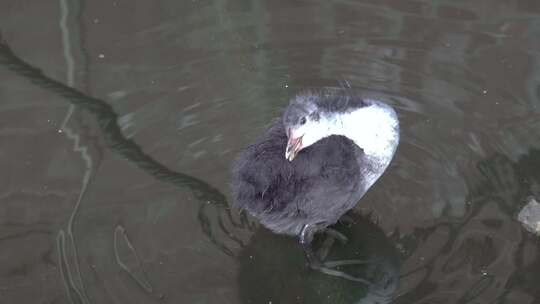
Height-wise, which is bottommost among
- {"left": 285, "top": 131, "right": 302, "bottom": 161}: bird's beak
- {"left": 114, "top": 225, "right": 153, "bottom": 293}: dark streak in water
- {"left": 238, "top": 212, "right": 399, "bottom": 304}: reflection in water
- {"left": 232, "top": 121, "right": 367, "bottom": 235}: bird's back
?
{"left": 238, "top": 212, "right": 399, "bottom": 304}: reflection in water

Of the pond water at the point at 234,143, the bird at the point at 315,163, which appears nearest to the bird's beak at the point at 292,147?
the bird at the point at 315,163

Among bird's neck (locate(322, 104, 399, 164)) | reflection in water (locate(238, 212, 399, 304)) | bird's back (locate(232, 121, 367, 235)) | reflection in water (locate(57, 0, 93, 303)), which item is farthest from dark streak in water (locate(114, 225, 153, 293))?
bird's neck (locate(322, 104, 399, 164))

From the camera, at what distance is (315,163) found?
3047mm

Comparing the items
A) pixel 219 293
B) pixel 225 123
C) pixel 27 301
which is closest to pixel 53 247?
pixel 27 301

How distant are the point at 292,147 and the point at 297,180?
12 centimetres

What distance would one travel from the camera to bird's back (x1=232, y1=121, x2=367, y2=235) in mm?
3016

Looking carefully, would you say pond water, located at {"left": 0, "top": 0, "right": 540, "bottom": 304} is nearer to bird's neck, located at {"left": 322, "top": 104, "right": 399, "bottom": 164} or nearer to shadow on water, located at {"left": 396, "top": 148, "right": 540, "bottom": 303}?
shadow on water, located at {"left": 396, "top": 148, "right": 540, "bottom": 303}

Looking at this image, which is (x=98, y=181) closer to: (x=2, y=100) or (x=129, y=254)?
(x=129, y=254)

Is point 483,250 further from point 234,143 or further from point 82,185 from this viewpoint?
point 82,185

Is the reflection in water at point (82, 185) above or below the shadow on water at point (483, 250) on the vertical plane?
above

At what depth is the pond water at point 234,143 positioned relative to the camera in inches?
126

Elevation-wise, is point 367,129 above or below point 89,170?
above

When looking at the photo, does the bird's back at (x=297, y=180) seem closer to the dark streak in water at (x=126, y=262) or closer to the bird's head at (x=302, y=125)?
the bird's head at (x=302, y=125)

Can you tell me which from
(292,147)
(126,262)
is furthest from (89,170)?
(292,147)
